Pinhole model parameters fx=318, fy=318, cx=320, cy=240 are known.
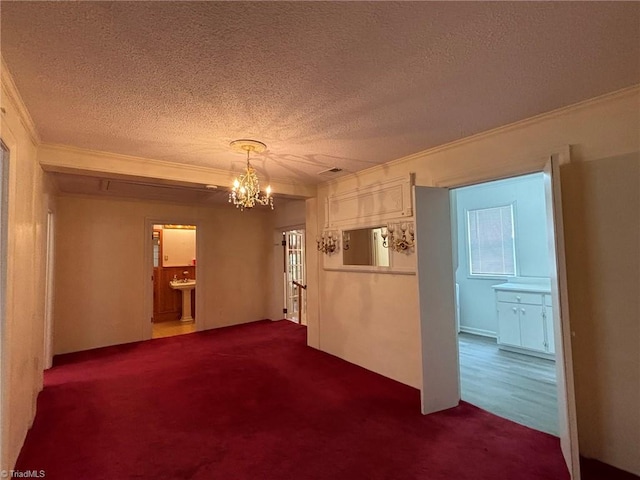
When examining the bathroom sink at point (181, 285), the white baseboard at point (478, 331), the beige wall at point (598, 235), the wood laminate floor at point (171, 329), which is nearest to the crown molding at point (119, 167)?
the beige wall at point (598, 235)

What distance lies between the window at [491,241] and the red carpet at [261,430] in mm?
2911

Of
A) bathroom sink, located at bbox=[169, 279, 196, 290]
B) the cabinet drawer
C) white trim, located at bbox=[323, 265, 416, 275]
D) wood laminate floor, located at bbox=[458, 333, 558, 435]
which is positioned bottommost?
wood laminate floor, located at bbox=[458, 333, 558, 435]

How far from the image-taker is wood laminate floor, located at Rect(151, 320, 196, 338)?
5645 mm

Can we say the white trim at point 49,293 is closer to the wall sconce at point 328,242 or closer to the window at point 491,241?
the wall sconce at point 328,242

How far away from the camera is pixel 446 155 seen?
2.96m

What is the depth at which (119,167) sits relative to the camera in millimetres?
3037

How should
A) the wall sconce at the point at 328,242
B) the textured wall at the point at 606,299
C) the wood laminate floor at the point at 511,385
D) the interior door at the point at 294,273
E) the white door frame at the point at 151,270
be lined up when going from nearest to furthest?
the textured wall at the point at 606,299
the wood laminate floor at the point at 511,385
the wall sconce at the point at 328,242
the white door frame at the point at 151,270
the interior door at the point at 294,273

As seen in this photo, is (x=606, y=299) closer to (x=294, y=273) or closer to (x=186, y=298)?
(x=294, y=273)

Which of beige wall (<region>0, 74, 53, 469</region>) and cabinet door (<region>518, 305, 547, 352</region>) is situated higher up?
beige wall (<region>0, 74, 53, 469</region>)

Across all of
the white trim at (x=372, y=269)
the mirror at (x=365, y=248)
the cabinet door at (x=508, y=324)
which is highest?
the mirror at (x=365, y=248)

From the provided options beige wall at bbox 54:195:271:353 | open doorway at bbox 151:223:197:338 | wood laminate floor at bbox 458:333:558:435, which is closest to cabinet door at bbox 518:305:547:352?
wood laminate floor at bbox 458:333:558:435

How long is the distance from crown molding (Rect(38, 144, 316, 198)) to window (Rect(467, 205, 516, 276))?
13.4 ft

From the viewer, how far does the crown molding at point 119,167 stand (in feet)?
9.05

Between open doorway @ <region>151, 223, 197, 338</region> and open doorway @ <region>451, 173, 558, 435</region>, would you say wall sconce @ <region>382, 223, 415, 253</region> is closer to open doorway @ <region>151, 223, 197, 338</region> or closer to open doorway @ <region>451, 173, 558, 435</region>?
open doorway @ <region>451, 173, 558, 435</region>
